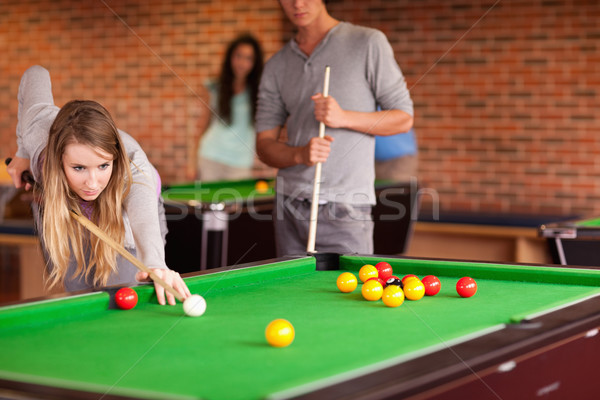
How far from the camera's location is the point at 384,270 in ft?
7.13

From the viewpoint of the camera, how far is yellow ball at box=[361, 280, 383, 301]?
1.87 m

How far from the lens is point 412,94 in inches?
223

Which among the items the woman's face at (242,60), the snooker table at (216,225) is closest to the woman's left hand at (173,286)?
the snooker table at (216,225)

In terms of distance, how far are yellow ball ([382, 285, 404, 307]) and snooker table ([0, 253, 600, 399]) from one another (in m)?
0.02

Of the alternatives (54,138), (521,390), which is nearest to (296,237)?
(54,138)

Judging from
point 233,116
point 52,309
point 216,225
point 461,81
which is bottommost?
point 216,225

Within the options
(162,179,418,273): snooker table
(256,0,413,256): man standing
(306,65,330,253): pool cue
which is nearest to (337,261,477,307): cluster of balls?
(306,65,330,253): pool cue

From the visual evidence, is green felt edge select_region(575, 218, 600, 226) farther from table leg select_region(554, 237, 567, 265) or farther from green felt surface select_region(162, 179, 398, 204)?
green felt surface select_region(162, 179, 398, 204)

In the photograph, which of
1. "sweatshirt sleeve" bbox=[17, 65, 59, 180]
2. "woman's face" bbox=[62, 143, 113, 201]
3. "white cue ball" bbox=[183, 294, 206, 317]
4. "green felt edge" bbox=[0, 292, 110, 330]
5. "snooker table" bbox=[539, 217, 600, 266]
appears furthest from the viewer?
"snooker table" bbox=[539, 217, 600, 266]

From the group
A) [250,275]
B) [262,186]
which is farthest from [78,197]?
[262,186]

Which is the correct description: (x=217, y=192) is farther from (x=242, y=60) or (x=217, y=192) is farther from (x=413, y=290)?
(x=413, y=290)

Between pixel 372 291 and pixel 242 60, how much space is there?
3.26 m

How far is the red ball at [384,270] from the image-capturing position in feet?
7.09

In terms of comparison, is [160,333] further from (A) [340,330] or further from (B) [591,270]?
(B) [591,270]
